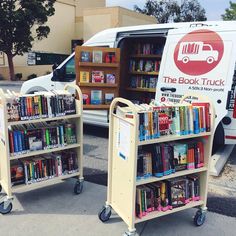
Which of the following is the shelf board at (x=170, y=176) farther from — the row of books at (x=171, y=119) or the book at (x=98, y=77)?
the book at (x=98, y=77)

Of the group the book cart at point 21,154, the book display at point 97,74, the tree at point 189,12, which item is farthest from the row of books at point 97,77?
the tree at point 189,12

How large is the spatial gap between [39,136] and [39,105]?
14.7 inches

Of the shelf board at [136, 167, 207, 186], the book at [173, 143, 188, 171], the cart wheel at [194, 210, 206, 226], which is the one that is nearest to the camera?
the shelf board at [136, 167, 207, 186]

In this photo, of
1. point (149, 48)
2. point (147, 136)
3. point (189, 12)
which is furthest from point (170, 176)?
point (189, 12)

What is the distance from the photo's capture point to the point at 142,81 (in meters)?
6.88

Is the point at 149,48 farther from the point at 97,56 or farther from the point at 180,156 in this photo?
the point at 180,156

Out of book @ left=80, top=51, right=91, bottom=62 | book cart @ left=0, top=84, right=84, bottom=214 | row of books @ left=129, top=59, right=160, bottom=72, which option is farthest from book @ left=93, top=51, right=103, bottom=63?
book cart @ left=0, top=84, right=84, bottom=214

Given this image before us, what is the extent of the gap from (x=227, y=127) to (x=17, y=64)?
74.3 ft

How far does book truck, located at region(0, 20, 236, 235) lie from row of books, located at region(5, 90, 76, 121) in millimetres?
11

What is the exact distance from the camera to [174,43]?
503 cm

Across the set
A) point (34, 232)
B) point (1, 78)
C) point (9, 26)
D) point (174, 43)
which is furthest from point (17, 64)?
point (34, 232)

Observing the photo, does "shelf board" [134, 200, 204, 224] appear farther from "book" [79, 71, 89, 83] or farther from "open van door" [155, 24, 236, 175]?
"book" [79, 71, 89, 83]

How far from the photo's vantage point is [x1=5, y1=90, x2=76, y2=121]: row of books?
134 inches

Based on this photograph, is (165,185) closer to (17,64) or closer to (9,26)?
(9,26)
